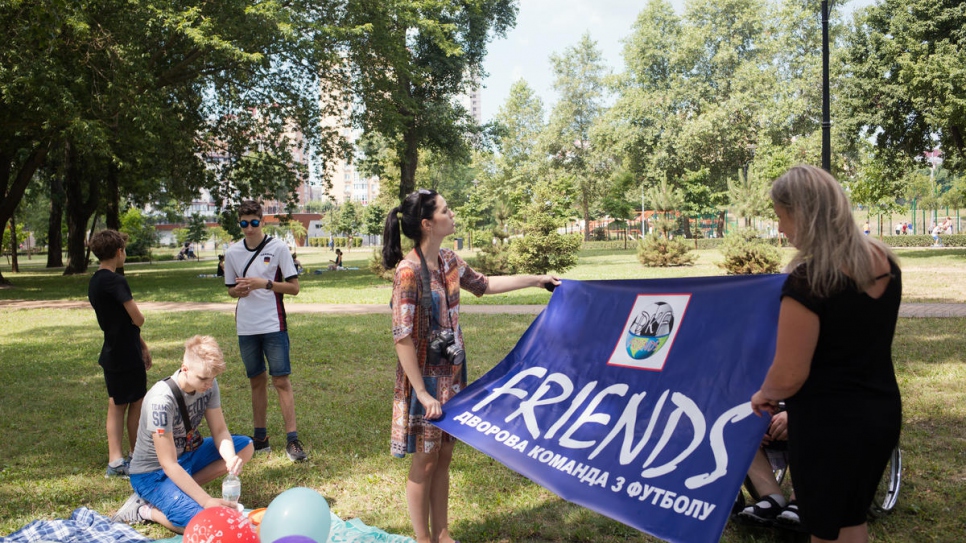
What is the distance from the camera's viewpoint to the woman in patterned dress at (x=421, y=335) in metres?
3.79

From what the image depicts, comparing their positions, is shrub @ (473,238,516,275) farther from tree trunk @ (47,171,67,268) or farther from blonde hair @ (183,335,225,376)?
tree trunk @ (47,171,67,268)

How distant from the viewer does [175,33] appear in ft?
74.9

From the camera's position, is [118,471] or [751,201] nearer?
[118,471]

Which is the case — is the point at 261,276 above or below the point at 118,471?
above

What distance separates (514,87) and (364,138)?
48.8 m

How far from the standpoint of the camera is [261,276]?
235 inches

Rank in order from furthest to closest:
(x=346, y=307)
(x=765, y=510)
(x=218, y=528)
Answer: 1. (x=346, y=307)
2. (x=765, y=510)
3. (x=218, y=528)

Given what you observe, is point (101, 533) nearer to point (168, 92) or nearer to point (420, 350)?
point (420, 350)

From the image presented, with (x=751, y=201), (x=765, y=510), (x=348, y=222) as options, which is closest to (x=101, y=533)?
(x=765, y=510)

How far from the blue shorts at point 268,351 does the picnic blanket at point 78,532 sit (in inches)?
63.7

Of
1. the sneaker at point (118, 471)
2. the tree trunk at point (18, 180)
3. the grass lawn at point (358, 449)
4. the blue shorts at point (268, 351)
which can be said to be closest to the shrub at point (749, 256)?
the grass lawn at point (358, 449)

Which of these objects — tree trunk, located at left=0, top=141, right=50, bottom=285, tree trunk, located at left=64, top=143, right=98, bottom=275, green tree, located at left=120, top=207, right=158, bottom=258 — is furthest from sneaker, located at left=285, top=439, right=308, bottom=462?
green tree, located at left=120, top=207, right=158, bottom=258

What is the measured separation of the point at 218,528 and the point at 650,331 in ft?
8.04

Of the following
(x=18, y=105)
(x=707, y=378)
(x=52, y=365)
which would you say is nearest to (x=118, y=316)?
(x=707, y=378)
